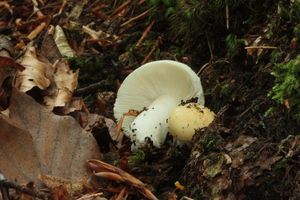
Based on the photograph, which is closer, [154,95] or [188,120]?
[188,120]

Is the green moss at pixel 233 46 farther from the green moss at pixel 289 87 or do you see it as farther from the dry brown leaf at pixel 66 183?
the dry brown leaf at pixel 66 183

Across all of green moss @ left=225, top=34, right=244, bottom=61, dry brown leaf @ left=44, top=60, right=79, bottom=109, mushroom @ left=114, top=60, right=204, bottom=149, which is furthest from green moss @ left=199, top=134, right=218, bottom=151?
dry brown leaf @ left=44, top=60, right=79, bottom=109

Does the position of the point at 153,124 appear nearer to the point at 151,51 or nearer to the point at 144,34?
the point at 151,51

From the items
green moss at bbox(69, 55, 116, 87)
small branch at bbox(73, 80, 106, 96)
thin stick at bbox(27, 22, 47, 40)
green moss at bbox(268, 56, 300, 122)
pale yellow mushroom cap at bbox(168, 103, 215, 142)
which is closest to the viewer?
green moss at bbox(268, 56, 300, 122)

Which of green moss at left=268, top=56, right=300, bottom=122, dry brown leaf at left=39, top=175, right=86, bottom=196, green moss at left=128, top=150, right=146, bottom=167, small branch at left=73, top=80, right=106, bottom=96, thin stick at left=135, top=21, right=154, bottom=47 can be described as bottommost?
green moss at left=128, top=150, right=146, bottom=167

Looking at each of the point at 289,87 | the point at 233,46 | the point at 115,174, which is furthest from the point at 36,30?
the point at 289,87

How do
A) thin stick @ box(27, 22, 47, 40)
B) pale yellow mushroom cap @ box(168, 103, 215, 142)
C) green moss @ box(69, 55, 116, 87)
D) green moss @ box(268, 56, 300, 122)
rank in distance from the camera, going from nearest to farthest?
green moss @ box(268, 56, 300, 122)
pale yellow mushroom cap @ box(168, 103, 215, 142)
green moss @ box(69, 55, 116, 87)
thin stick @ box(27, 22, 47, 40)

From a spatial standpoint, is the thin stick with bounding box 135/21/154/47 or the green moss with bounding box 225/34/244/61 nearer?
the green moss with bounding box 225/34/244/61

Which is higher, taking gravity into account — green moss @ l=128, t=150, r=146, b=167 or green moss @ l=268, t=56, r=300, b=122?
green moss @ l=268, t=56, r=300, b=122

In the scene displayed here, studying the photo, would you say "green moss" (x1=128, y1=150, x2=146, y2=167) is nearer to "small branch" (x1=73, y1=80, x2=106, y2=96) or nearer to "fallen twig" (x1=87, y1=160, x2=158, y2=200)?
"fallen twig" (x1=87, y1=160, x2=158, y2=200)
